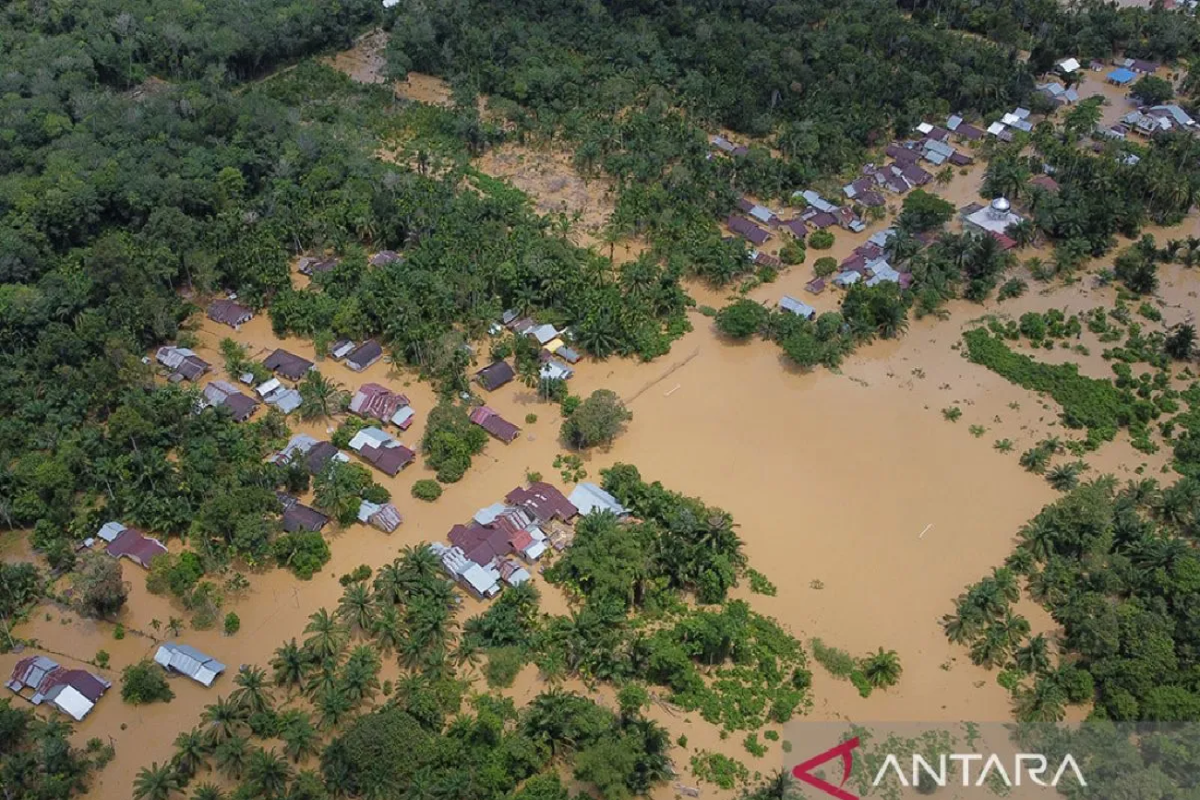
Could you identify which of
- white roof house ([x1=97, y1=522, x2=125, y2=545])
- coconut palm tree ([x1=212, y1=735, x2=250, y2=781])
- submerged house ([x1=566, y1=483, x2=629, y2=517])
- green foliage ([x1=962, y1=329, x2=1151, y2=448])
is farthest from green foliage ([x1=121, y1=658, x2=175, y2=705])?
green foliage ([x1=962, y1=329, x2=1151, y2=448])

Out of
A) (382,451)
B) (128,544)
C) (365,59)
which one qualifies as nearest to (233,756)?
(128,544)

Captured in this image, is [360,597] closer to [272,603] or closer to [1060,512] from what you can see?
[272,603]

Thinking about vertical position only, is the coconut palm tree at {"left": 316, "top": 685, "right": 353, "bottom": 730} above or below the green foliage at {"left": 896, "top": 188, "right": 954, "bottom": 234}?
below

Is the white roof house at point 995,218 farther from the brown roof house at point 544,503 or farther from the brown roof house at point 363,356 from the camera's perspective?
the brown roof house at point 363,356

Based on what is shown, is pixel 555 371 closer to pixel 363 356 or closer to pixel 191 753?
pixel 363 356

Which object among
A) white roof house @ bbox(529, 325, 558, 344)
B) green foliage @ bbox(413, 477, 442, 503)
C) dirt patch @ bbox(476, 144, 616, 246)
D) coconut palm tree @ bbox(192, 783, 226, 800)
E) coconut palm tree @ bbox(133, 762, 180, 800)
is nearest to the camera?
coconut palm tree @ bbox(192, 783, 226, 800)

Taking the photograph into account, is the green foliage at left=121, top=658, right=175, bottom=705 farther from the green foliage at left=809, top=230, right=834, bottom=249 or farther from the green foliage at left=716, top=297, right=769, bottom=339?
the green foliage at left=809, top=230, right=834, bottom=249
